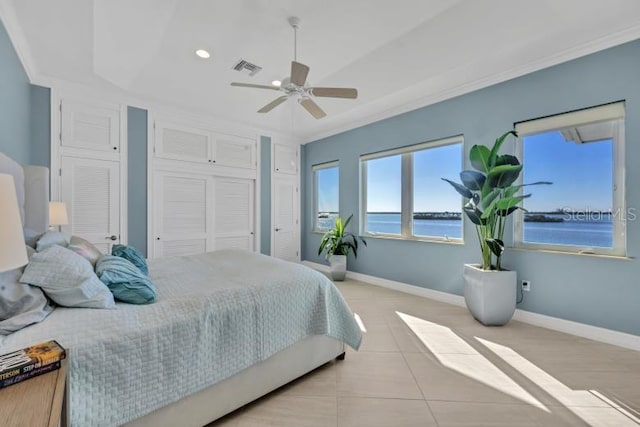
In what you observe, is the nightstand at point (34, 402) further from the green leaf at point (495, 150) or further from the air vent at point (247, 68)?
the green leaf at point (495, 150)

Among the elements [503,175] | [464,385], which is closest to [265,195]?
[503,175]

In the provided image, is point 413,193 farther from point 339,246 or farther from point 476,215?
point 339,246

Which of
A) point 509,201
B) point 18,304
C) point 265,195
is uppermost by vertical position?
point 265,195

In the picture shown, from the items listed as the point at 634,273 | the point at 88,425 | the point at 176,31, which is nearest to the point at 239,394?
the point at 88,425

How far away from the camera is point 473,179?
2.71 m

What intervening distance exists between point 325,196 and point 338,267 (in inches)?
59.2

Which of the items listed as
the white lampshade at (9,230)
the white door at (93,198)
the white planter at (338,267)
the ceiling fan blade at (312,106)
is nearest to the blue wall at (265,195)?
the white planter at (338,267)

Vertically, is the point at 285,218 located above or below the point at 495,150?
below

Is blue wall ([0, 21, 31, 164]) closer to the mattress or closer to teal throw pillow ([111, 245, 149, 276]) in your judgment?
teal throw pillow ([111, 245, 149, 276])

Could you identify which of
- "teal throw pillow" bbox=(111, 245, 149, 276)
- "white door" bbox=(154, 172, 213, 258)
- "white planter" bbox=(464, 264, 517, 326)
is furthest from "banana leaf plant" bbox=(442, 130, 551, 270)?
"white door" bbox=(154, 172, 213, 258)

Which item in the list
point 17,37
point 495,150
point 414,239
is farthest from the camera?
point 414,239

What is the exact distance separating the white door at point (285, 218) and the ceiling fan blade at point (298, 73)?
9.22 ft

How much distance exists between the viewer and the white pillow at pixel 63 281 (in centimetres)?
120

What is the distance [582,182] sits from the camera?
2523mm
